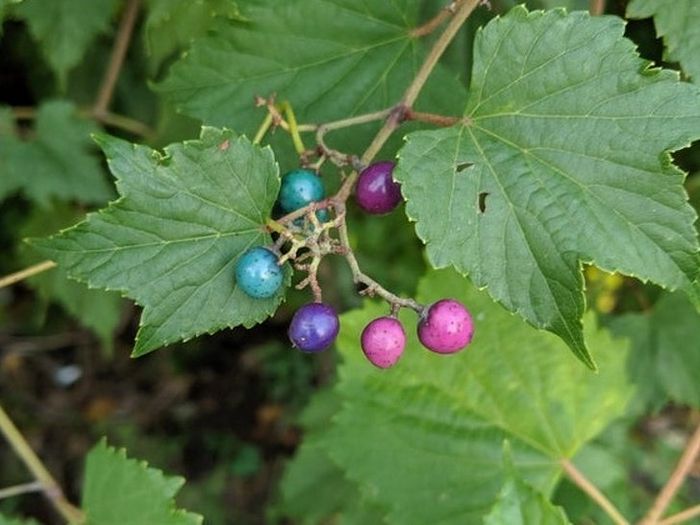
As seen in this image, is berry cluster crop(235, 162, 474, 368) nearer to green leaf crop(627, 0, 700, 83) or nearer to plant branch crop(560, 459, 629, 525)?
green leaf crop(627, 0, 700, 83)

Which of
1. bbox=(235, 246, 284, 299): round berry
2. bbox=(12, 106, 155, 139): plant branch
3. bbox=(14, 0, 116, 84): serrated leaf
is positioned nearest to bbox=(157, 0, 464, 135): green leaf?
bbox=(235, 246, 284, 299): round berry

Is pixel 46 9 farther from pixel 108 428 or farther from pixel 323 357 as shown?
pixel 108 428

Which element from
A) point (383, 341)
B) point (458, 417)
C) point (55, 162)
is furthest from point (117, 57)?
point (383, 341)

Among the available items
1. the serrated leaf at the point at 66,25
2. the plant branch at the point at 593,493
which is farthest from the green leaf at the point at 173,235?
the serrated leaf at the point at 66,25

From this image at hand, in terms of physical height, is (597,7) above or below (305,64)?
above

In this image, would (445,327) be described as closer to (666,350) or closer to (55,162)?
(666,350)

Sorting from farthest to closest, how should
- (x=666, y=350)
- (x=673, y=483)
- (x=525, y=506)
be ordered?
1. (x=666, y=350)
2. (x=673, y=483)
3. (x=525, y=506)

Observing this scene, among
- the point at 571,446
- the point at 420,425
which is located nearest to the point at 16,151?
the point at 420,425
